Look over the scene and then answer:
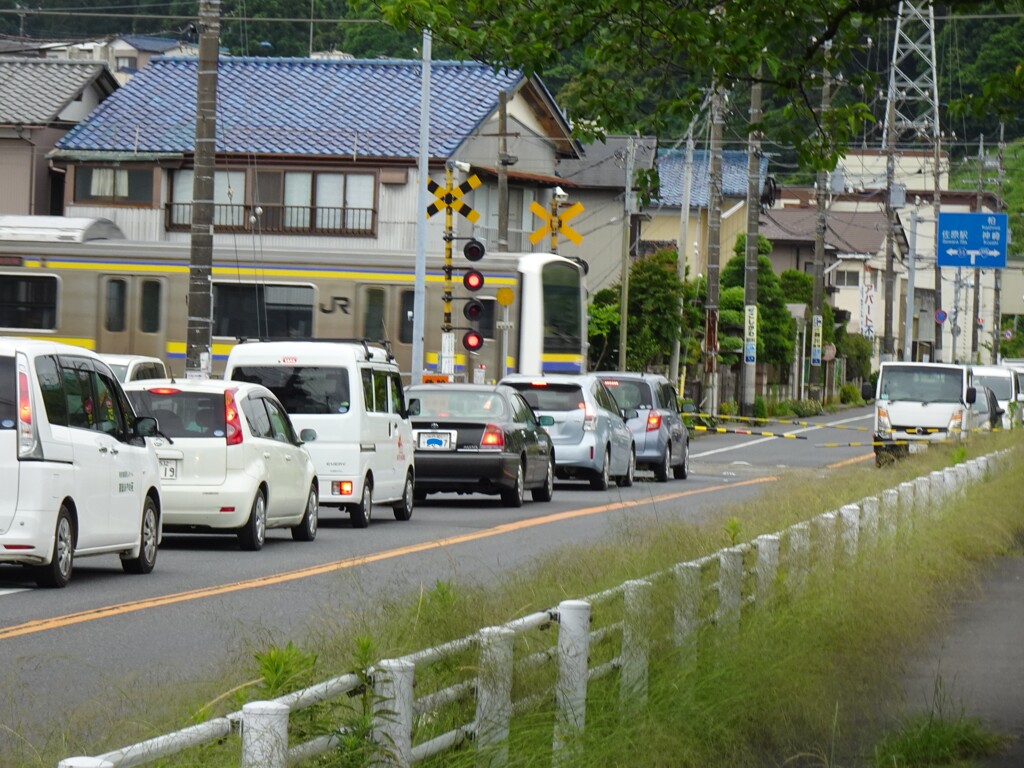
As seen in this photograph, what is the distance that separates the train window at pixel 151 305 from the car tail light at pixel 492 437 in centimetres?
1439

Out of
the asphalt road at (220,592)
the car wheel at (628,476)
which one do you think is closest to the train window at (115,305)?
the car wheel at (628,476)

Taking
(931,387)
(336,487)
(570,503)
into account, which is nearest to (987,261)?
(931,387)

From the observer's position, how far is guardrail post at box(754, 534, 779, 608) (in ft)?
35.1

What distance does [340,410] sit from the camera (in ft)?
67.7

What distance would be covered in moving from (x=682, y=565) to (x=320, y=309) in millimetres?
27737

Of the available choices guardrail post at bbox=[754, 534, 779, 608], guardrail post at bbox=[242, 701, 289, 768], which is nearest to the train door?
guardrail post at bbox=[754, 534, 779, 608]

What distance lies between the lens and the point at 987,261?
180ft

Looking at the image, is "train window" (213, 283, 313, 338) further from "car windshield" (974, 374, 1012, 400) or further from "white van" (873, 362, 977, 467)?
"car windshield" (974, 374, 1012, 400)

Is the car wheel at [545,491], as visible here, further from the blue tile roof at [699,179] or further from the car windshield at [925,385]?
the blue tile roof at [699,179]

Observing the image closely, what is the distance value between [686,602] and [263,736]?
171 inches

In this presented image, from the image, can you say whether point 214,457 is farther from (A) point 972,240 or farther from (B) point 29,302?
(A) point 972,240

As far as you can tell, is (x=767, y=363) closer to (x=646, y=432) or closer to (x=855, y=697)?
(x=646, y=432)

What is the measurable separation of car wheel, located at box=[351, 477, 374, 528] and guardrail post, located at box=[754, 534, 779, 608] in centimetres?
991

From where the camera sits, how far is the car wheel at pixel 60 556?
13.2m
